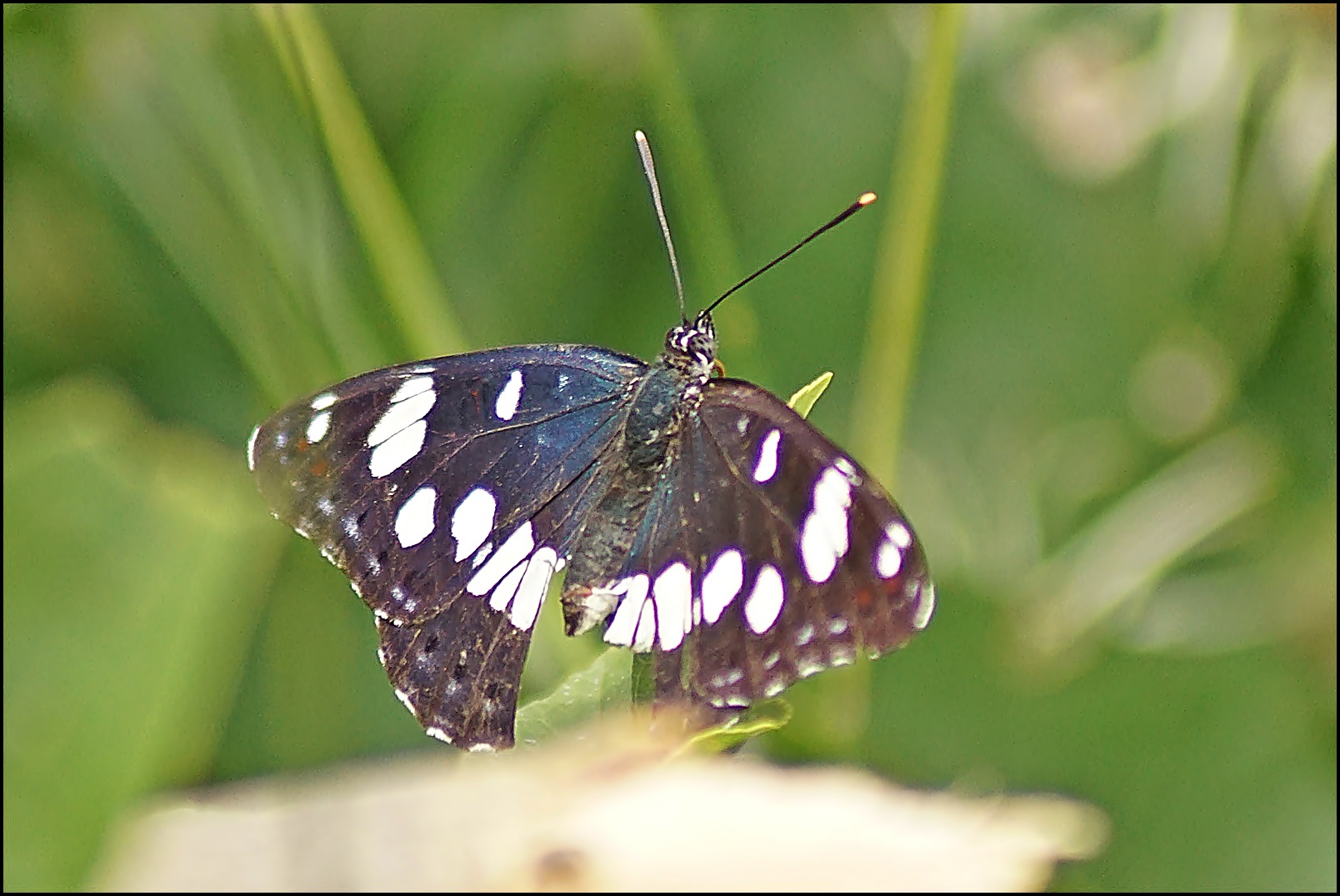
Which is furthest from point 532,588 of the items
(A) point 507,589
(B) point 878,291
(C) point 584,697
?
(B) point 878,291

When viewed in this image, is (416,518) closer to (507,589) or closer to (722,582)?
(507,589)

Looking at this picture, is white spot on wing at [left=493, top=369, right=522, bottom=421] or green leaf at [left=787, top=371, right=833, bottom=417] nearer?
green leaf at [left=787, top=371, right=833, bottom=417]

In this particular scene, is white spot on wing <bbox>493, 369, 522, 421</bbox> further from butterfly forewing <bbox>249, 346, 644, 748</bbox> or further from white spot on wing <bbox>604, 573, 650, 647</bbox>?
white spot on wing <bbox>604, 573, 650, 647</bbox>

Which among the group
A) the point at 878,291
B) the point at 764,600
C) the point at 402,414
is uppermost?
the point at 878,291

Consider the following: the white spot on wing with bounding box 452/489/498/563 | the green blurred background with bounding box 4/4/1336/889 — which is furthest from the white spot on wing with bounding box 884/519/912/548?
the green blurred background with bounding box 4/4/1336/889

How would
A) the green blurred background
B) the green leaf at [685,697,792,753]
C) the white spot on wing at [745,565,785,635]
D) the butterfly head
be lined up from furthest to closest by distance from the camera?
the green blurred background → the butterfly head → the white spot on wing at [745,565,785,635] → the green leaf at [685,697,792,753]

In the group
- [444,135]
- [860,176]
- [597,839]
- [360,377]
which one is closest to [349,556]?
[360,377]

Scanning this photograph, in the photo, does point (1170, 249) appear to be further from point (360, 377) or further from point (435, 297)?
point (360, 377)
